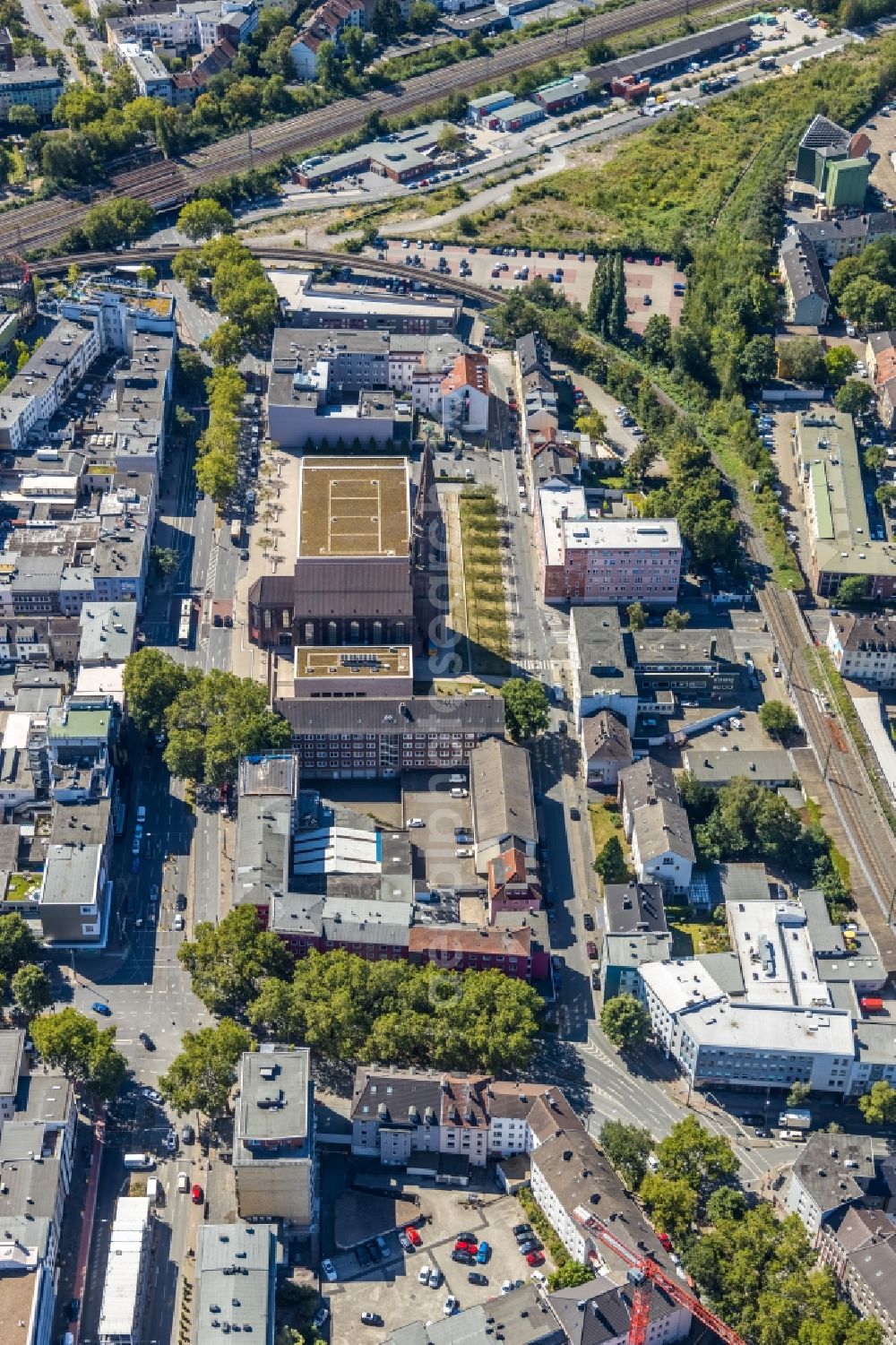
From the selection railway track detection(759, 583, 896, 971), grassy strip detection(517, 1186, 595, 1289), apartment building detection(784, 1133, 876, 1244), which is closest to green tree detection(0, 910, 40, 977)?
grassy strip detection(517, 1186, 595, 1289)

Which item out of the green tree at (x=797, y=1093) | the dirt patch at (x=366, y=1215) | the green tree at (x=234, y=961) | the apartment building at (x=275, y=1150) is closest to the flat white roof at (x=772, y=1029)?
the green tree at (x=797, y=1093)

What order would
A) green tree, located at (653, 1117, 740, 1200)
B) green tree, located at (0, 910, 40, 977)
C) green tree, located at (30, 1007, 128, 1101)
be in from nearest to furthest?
green tree, located at (653, 1117, 740, 1200) < green tree, located at (30, 1007, 128, 1101) < green tree, located at (0, 910, 40, 977)

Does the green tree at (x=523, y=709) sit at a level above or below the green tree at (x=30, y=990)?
above

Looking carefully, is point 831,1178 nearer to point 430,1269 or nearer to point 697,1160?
point 697,1160

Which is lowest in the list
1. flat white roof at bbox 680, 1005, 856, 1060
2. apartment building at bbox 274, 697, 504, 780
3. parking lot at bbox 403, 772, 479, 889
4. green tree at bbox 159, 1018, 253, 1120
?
green tree at bbox 159, 1018, 253, 1120

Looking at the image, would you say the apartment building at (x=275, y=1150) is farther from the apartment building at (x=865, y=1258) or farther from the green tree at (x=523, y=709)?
the green tree at (x=523, y=709)

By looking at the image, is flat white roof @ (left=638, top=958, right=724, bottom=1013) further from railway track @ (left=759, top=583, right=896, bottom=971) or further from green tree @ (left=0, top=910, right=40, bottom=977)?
green tree @ (left=0, top=910, right=40, bottom=977)
